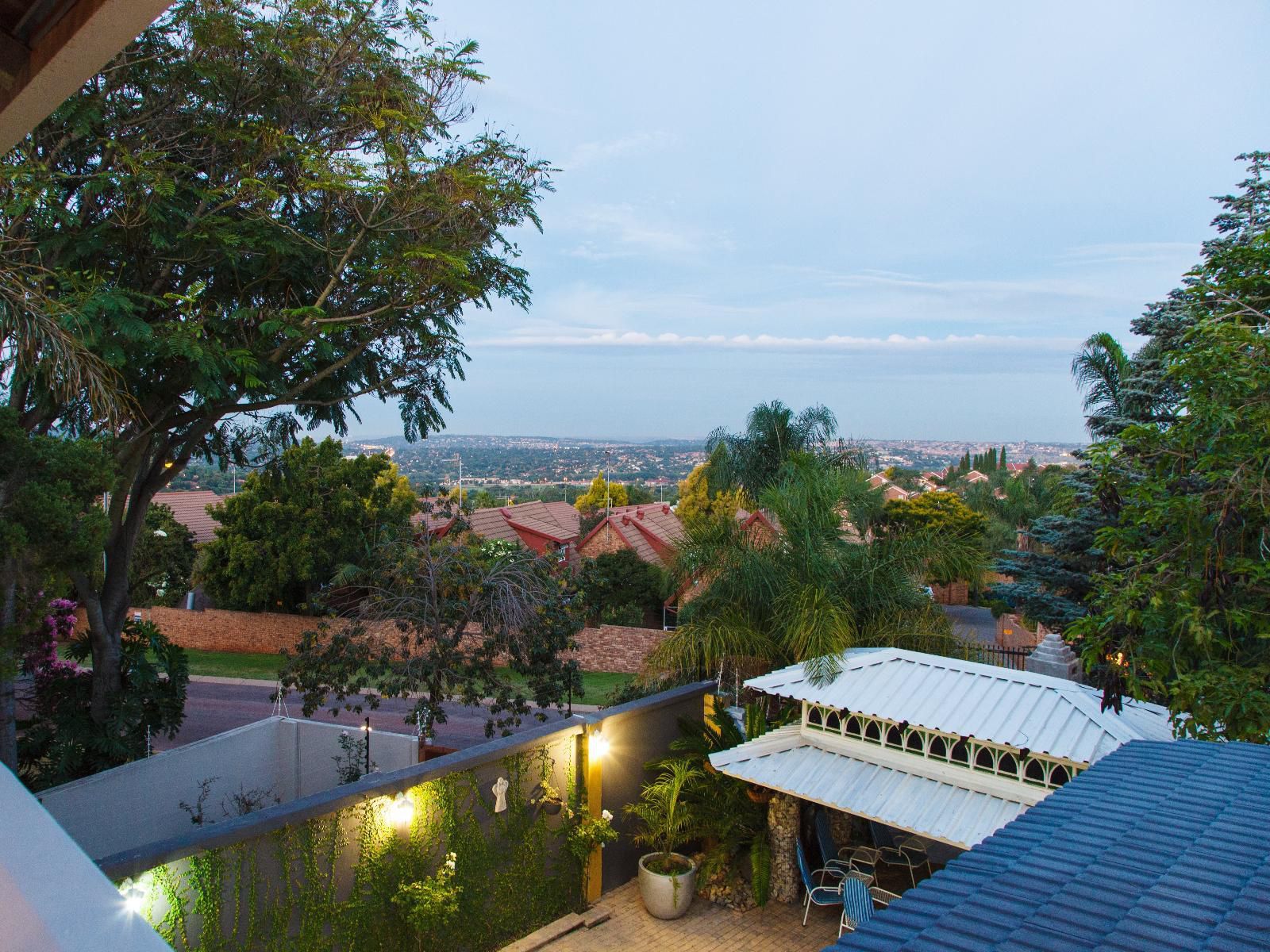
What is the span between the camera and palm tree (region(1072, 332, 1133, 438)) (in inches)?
611

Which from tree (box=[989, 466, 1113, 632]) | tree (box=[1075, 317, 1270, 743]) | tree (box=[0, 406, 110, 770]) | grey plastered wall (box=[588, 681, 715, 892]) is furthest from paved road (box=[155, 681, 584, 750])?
tree (box=[1075, 317, 1270, 743])

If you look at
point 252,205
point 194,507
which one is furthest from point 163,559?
point 252,205

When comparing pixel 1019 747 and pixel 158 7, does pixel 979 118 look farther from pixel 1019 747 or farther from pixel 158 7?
pixel 158 7

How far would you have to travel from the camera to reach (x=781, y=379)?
55500 mm

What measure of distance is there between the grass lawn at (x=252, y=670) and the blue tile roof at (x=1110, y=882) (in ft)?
57.6

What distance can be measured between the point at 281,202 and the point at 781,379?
46.3 m

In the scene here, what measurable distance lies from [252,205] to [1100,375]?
1533 cm

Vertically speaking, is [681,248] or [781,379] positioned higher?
Answer: [681,248]

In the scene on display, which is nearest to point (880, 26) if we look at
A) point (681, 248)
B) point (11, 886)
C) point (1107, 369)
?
point (1107, 369)

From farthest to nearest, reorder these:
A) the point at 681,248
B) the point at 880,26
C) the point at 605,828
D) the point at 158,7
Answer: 1. the point at 681,248
2. the point at 880,26
3. the point at 605,828
4. the point at 158,7

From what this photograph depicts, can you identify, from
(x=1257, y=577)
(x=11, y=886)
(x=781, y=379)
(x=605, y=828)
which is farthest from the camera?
(x=781, y=379)

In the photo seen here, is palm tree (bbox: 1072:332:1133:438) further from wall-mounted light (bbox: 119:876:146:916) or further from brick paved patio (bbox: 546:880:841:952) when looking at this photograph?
wall-mounted light (bbox: 119:876:146:916)

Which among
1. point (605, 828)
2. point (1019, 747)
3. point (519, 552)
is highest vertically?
point (519, 552)

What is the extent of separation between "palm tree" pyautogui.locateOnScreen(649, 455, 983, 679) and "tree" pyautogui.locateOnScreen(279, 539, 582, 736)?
6.18 ft
